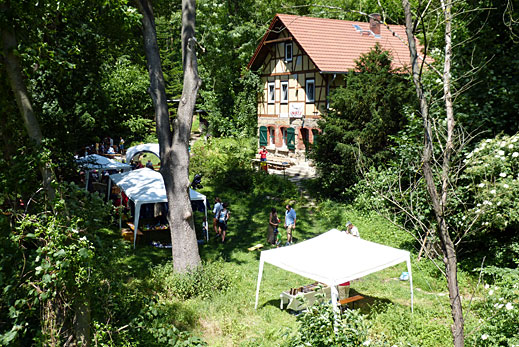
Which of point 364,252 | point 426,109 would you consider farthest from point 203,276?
point 426,109

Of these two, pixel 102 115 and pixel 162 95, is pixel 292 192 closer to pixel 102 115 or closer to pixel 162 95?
pixel 102 115

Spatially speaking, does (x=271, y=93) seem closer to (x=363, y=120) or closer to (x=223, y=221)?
(x=363, y=120)

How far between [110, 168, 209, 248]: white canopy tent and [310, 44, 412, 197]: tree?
6.50 meters

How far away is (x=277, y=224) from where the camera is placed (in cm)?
1476

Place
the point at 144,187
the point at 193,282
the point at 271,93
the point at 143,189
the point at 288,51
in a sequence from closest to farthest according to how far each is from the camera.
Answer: the point at 193,282
the point at 143,189
the point at 144,187
the point at 288,51
the point at 271,93

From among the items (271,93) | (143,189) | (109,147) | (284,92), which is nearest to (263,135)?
(271,93)

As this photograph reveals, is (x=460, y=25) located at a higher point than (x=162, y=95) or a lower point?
higher

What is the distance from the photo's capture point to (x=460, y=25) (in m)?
12.1

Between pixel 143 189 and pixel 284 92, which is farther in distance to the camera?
pixel 284 92

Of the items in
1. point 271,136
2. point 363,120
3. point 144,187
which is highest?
point 363,120

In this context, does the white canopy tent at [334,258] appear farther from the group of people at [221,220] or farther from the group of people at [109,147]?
the group of people at [109,147]

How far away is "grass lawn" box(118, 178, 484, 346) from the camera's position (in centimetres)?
870

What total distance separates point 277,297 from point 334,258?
2.11m

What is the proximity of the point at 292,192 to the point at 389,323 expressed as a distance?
11810 mm
